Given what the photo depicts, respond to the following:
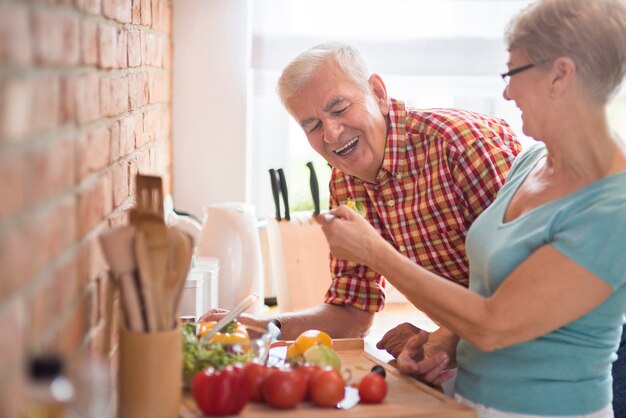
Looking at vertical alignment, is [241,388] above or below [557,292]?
below

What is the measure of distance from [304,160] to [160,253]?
1.96 metres

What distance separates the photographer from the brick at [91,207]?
1283 millimetres

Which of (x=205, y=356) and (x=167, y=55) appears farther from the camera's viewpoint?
(x=167, y=55)

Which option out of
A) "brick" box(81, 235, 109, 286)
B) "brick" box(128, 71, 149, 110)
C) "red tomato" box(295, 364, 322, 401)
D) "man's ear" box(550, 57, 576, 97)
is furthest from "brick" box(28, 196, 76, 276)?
"man's ear" box(550, 57, 576, 97)

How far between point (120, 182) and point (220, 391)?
19.5 inches

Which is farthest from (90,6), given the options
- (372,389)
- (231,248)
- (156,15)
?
(231,248)

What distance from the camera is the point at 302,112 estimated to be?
2064 mm

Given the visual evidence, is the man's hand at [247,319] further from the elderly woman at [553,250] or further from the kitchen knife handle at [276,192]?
the kitchen knife handle at [276,192]

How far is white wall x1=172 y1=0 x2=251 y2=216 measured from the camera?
2912mm

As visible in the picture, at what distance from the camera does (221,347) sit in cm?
152

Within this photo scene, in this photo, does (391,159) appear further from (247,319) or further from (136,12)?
(136,12)

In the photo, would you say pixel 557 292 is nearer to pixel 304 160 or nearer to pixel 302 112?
pixel 302 112

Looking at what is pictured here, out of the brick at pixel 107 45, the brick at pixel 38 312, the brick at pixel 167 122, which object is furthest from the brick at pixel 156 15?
the brick at pixel 38 312

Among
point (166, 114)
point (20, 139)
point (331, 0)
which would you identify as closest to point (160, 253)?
point (20, 139)
